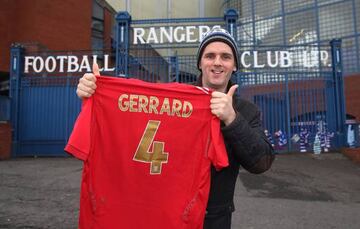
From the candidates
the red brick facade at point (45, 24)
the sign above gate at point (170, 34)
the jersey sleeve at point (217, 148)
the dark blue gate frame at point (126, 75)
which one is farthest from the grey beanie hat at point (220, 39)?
the red brick facade at point (45, 24)

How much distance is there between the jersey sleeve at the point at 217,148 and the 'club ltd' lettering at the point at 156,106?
0.20 meters

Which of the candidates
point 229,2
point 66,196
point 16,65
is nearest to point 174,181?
point 66,196

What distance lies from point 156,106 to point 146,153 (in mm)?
317

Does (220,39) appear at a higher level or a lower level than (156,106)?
higher

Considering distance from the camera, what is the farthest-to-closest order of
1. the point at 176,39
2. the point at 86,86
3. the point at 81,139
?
the point at 176,39
the point at 86,86
the point at 81,139

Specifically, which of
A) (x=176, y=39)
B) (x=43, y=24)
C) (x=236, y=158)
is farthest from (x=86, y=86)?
(x=43, y=24)

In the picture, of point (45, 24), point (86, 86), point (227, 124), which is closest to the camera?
point (227, 124)

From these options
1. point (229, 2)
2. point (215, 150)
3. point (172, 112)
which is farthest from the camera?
point (229, 2)

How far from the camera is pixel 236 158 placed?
2.37 meters

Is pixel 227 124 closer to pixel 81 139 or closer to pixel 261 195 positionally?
pixel 81 139

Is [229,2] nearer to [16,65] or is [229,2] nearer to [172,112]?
[16,65]

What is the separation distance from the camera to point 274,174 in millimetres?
9523

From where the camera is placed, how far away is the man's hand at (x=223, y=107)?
228 cm

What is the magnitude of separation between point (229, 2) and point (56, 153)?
14.3 m
